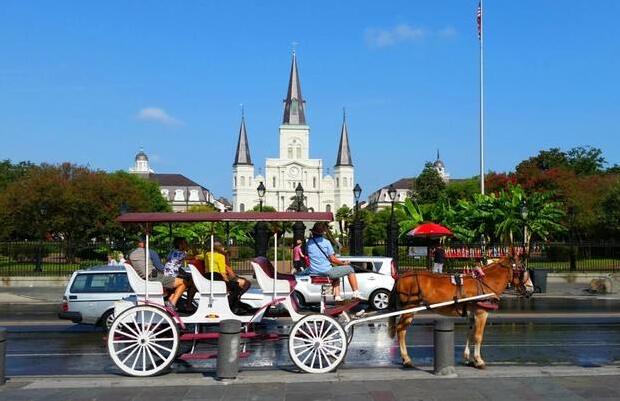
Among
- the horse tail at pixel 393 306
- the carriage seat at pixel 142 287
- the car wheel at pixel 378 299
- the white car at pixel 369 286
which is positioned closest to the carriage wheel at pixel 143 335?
the carriage seat at pixel 142 287

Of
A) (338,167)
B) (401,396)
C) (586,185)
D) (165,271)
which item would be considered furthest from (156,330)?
(338,167)

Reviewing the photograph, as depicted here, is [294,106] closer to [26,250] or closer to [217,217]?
[26,250]

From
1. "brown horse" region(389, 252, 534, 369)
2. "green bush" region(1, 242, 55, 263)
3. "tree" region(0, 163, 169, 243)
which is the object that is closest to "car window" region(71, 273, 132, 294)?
"brown horse" region(389, 252, 534, 369)

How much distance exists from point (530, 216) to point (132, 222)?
1518 inches

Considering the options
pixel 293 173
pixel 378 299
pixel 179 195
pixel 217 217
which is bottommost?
pixel 378 299

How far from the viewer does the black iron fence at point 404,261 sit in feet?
103

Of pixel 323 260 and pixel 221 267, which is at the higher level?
pixel 323 260

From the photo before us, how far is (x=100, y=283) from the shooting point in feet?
51.2

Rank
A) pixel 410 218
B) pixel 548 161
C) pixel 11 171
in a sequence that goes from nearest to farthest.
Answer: pixel 410 218, pixel 548 161, pixel 11 171

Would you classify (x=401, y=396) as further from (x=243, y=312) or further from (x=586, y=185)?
(x=586, y=185)

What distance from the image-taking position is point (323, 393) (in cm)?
841

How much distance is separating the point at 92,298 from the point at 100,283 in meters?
0.44

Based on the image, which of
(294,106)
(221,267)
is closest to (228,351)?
(221,267)

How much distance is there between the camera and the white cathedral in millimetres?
160250
